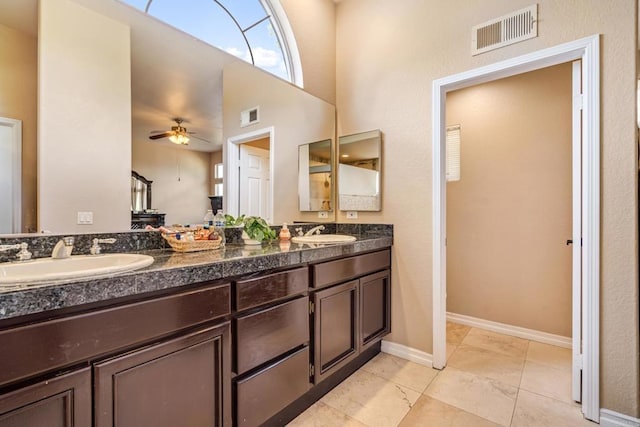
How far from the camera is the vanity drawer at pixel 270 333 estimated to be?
52.0 inches

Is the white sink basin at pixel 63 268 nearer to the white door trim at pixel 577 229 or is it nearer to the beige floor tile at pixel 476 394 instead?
the beige floor tile at pixel 476 394

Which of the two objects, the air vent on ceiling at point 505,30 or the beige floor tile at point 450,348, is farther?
the beige floor tile at point 450,348

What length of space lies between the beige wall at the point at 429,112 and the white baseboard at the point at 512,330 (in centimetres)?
106

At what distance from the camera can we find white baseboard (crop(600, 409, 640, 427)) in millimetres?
1561

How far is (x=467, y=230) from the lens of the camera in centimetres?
311

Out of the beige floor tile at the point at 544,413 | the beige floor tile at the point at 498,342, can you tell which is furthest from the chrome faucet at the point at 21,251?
the beige floor tile at the point at 498,342

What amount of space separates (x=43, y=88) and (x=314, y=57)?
1.95 m

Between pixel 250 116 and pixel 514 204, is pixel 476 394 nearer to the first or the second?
pixel 514 204

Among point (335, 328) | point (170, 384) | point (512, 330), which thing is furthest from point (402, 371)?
point (170, 384)

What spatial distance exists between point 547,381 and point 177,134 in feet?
9.28

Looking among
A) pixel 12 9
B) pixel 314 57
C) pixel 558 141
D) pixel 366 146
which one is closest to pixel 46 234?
pixel 12 9

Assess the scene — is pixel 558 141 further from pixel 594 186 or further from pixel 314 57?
pixel 314 57

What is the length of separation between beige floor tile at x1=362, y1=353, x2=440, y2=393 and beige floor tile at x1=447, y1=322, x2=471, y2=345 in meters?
0.64

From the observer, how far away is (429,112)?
2.26m
